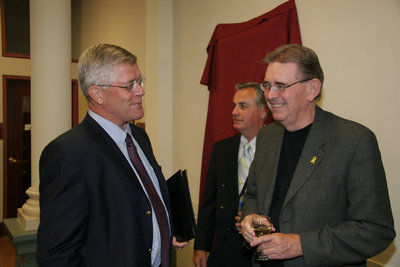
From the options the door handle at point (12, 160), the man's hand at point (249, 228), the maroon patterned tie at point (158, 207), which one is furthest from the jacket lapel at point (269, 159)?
the door handle at point (12, 160)

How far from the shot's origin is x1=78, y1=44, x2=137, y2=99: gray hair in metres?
1.48

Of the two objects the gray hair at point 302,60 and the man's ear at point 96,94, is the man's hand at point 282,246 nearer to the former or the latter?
the gray hair at point 302,60

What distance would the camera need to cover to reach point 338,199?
134cm

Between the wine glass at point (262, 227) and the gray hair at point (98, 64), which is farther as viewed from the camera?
the gray hair at point (98, 64)

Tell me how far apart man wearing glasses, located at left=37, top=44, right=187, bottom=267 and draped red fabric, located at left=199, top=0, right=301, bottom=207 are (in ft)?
3.98

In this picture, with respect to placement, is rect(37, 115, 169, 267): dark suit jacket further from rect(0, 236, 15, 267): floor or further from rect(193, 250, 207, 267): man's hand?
rect(0, 236, 15, 267): floor

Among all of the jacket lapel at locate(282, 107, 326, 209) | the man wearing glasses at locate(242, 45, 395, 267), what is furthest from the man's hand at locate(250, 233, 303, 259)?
the jacket lapel at locate(282, 107, 326, 209)

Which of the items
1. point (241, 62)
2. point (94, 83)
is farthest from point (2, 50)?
point (94, 83)

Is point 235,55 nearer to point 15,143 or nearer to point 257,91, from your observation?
point 257,91

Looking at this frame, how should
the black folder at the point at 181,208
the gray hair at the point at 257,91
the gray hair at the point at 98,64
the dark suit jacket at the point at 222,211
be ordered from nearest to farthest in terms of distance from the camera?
the gray hair at the point at 98,64, the black folder at the point at 181,208, the dark suit jacket at the point at 222,211, the gray hair at the point at 257,91

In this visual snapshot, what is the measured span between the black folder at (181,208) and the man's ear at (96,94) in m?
0.50

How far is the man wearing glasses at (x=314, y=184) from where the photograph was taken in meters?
1.27

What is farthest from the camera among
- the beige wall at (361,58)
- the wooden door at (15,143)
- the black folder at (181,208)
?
the wooden door at (15,143)

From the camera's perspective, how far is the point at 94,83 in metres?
1.50
